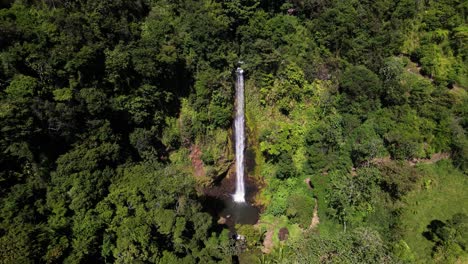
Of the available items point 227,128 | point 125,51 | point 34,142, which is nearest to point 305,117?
point 227,128

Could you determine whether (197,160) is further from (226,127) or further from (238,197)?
(238,197)

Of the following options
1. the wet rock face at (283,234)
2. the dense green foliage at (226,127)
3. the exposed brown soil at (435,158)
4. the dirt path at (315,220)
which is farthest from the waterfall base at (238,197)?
the exposed brown soil at (435,158)

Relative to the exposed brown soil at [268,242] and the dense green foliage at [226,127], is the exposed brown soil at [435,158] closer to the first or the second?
the dense green foliage at [226,127]

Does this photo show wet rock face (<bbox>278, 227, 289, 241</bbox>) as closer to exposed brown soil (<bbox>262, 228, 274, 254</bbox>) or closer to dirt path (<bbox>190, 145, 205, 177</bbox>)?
exposed brown soil (<bbox>262, 228, 274, 254</bbox>)

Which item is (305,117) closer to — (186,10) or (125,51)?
(186,10)

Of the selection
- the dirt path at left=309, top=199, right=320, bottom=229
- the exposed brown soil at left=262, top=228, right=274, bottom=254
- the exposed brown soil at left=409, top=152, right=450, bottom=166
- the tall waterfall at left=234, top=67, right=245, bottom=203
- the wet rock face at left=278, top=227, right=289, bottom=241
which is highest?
the tall waterfall at left=234, top=67, right=245, bottom=203

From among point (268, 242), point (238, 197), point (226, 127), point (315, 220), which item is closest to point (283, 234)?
point (268, 242)

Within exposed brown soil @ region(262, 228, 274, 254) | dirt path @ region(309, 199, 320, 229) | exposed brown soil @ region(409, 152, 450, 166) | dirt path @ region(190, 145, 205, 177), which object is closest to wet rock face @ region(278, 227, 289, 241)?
exposed brown soil @ region(262, 228, 274, 254)
